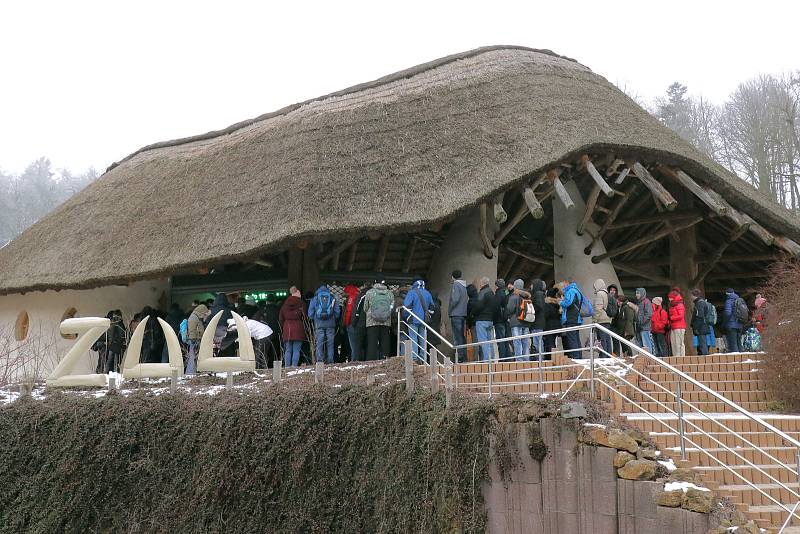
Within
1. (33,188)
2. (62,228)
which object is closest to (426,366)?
(62,228)

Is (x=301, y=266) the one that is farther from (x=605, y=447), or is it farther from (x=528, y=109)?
(x=605, y=447)

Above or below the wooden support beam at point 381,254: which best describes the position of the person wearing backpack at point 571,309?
below

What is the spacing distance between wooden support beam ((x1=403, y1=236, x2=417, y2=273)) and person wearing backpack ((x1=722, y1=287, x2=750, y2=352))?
7155mm

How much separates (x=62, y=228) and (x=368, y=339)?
36.7 feet

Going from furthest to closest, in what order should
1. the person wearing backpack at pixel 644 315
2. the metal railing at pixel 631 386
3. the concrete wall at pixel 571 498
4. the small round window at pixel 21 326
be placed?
1. the small round window at pixel 21 326
2. the person wearing backpack at pixel 644 315
3. the metal railing at pixel 631 386
4. the concrete wall at pixel 571 498

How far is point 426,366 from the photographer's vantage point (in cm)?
1041

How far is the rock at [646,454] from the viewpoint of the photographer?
7.00m

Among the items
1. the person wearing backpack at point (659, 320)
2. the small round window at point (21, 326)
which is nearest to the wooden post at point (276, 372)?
the person wearing backpack at point (659, 320)

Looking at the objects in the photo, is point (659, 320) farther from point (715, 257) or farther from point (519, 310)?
point (715, 257)

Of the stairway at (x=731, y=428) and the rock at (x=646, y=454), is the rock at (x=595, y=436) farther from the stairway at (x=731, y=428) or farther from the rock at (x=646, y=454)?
the stairway at (x=731, y=428)

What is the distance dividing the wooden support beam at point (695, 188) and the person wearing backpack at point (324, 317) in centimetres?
755

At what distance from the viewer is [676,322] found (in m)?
14.4

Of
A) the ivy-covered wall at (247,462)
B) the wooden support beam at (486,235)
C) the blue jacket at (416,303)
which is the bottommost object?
the ivy-covered wall at (247,462)

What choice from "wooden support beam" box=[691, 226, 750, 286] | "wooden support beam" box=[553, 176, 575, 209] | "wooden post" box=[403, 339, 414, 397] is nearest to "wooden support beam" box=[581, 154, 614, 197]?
"wooden support beam" box=[553, 176, 575, 209]
